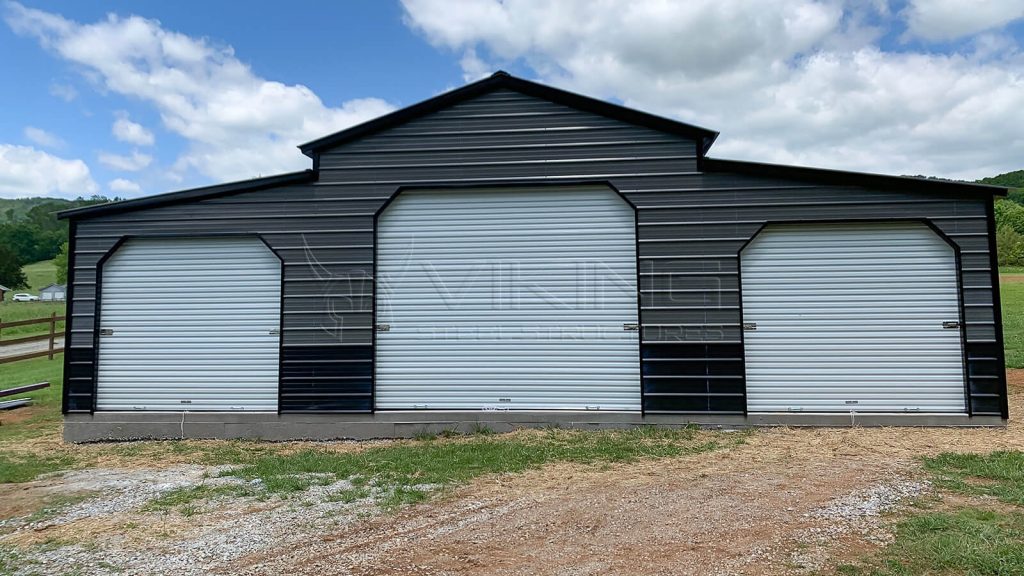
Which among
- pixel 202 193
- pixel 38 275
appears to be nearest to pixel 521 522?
pixel 202 193

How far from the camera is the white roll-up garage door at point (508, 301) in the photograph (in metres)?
8.06

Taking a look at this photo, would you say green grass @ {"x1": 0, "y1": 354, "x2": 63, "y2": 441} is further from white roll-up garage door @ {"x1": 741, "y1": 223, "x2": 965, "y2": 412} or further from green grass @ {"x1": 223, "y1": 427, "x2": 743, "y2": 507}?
white roll-up garage door @ {"x1": 741, "y1": 223, "x2": 965, "y2": 412}

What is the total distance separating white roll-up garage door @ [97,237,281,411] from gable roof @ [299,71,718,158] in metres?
1.99

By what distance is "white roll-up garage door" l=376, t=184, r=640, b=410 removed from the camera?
8.06 m

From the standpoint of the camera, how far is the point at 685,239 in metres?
7.99

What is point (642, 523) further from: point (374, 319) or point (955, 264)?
point (955, 264)

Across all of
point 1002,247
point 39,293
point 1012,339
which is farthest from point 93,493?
point 39,293

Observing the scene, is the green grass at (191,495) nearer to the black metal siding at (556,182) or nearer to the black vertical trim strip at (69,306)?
the black metal siding at (556,182)

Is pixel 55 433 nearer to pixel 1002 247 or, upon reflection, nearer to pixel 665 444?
pixel 665 444

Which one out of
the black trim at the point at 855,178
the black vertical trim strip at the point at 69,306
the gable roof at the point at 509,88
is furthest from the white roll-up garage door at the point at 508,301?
the black vertical trim strip at the point at 69,306

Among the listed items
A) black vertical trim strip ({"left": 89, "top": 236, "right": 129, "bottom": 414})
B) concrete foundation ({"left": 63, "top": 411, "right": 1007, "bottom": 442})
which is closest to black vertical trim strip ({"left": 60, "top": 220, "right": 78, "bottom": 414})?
black vertical trim strip ({"left": 89, "top": 236, "right": 129, "bottom": 414})

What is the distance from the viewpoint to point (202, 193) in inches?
330

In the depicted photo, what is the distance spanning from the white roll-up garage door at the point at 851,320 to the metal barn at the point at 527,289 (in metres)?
0.03

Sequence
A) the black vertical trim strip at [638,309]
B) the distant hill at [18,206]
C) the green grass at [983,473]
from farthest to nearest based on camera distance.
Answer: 1. the distant hill at [18,206]
2. the black vertical trim strip at [638,309]
3. the green grass at [983,473]
